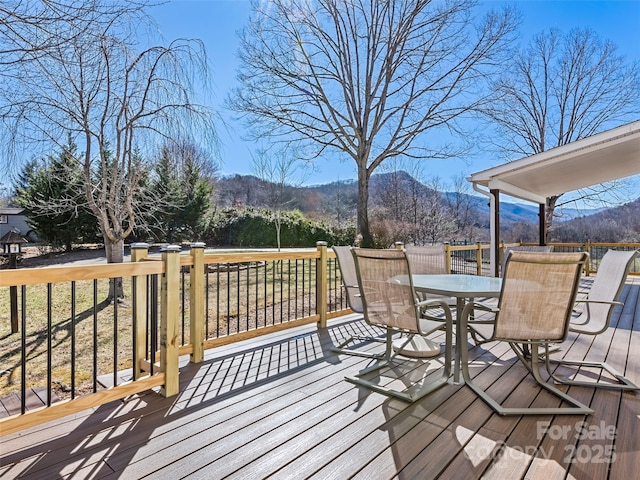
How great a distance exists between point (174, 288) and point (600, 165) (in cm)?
790

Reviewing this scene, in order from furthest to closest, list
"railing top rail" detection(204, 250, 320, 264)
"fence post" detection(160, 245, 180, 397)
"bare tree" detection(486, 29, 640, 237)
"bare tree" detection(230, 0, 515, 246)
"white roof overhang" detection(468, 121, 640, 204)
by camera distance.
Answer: "bare tree" detection(486, 29, 640, 237), "bare tree" detection(230, 0, 515, 246), "white roof overhang" detection(468, 121, 640, 204), "railing top rail" detection(204, 250, 320, 264), "fence post" detection(160, 245, 180, 397)

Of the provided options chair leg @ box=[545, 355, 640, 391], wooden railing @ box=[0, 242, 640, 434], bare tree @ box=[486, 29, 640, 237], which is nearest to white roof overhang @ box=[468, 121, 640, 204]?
wooden railing @ box=[0, 242, 640, 434]

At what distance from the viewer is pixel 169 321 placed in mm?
2344

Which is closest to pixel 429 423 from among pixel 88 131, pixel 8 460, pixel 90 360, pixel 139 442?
pixel 139 442

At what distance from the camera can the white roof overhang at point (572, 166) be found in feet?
16.4

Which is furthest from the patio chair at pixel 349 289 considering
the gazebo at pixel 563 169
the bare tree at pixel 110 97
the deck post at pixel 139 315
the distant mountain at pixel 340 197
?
the distant mountain at pixel 340 197

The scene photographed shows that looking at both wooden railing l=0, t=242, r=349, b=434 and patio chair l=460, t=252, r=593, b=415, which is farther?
patio chair l=460, t=252, r=593, b=415

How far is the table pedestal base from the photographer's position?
10.4ft

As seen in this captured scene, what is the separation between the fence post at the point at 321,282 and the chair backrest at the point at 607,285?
7.73 feet

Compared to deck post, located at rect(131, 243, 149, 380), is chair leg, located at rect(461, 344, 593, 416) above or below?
below

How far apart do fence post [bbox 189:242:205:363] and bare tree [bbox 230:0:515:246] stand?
24.1ft

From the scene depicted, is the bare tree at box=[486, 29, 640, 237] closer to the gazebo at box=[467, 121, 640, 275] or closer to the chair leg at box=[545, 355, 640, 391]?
the gazebo at box=[467, 121, 640, 275]

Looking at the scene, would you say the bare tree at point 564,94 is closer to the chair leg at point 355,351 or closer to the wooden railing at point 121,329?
the wooden railing at point 121,329

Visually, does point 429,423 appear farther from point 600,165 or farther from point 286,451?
point 600,165
